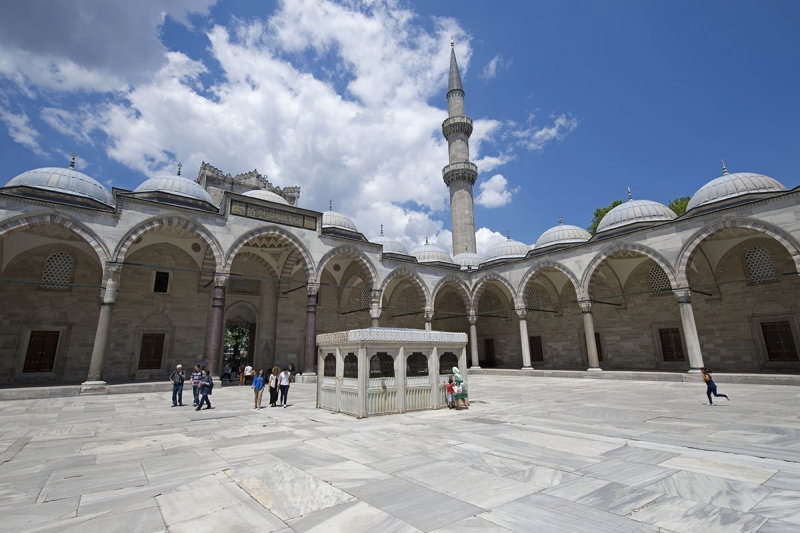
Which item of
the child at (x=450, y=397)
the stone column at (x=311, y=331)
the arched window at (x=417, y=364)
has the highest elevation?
the stone column at (x=311, y=331)

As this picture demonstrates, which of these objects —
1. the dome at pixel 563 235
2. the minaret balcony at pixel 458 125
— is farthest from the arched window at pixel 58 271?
the minaret balcony at pixel 458 125

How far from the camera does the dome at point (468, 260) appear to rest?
2382 centimetres

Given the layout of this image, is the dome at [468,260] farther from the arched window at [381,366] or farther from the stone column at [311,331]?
the arched window at [381,366]

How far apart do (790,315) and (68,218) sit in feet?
84.9

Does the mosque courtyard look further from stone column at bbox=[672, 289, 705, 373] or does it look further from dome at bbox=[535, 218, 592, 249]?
dome at bbox=[535, 218, 592, 249]

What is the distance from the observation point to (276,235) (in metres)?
15.5

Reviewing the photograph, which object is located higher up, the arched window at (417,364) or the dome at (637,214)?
the dome at (637,214)

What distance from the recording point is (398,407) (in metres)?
7.38

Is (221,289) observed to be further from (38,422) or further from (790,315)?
(790,315)

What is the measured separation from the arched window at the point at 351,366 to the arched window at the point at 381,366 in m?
0.32

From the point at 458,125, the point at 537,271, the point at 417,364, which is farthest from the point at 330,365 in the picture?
the point at 458,125

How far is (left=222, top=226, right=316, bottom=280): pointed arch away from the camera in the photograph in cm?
1424

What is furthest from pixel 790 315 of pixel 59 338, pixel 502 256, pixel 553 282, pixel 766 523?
pixel 59 338

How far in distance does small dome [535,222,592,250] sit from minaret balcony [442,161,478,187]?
737cm
